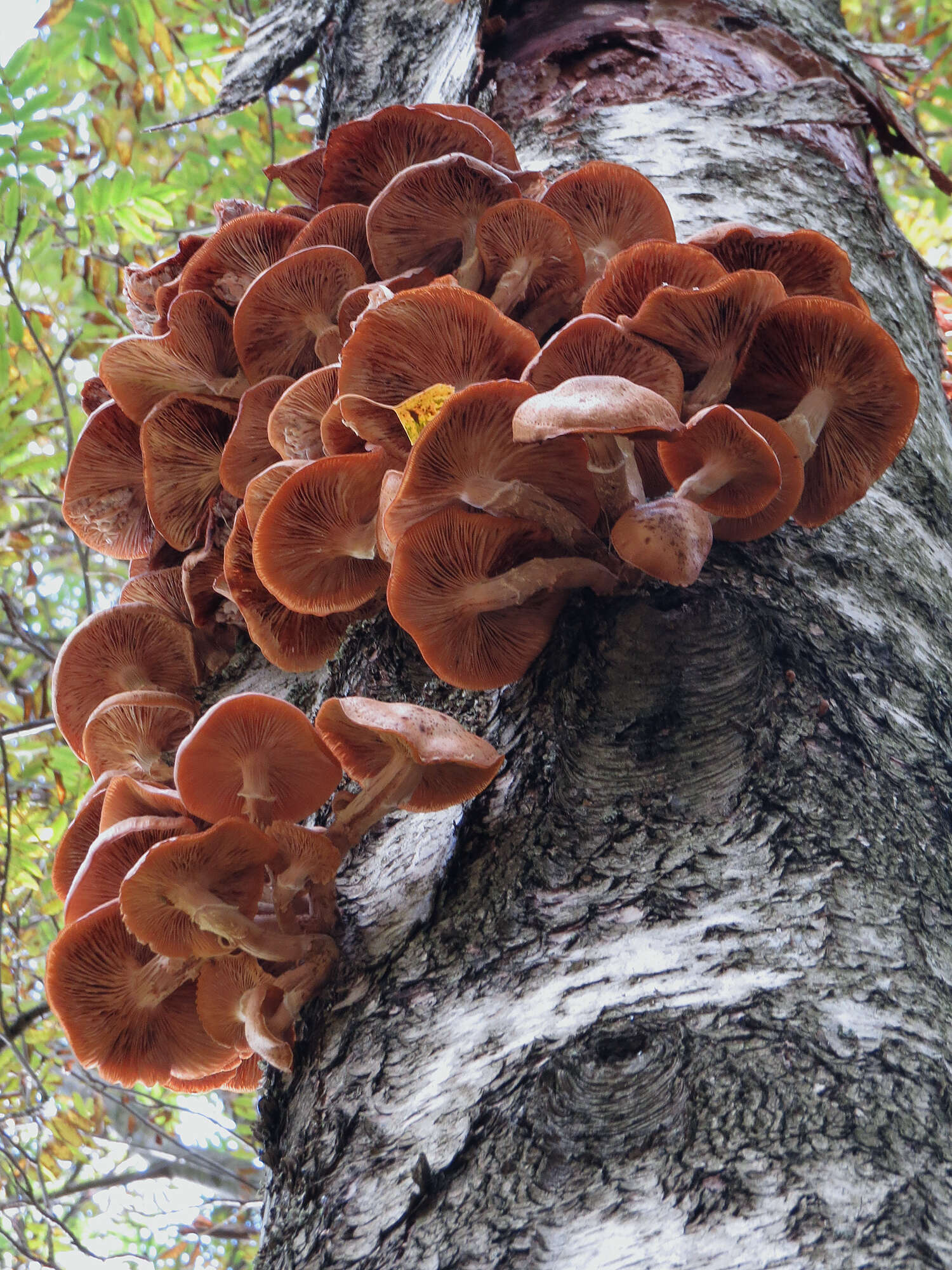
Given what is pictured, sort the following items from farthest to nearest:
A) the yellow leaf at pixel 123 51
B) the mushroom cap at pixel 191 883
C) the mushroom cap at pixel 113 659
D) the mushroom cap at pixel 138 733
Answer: the yellow leaf at pixel 123 51, the mushroom cap at pixel 113 659, the mushroom cap at pixel 138 733, the mushroom cap at pixel 191 883

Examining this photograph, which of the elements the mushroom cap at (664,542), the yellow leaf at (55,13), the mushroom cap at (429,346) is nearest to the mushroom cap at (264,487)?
the mushroom cap at (429,346)

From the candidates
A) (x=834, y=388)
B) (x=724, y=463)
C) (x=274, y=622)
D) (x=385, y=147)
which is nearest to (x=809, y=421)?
(x=834, y=388)

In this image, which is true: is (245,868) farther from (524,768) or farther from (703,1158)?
(703,1158)

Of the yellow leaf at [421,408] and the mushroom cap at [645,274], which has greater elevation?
the mushroom cap at [645,274]

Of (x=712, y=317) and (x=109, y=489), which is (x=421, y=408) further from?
(x=109, y=489)

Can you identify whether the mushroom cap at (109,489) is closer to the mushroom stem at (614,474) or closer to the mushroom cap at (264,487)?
the mushroom cap at (264,487)

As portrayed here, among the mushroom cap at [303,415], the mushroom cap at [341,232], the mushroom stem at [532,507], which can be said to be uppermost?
the mushroom cap at [341,232]

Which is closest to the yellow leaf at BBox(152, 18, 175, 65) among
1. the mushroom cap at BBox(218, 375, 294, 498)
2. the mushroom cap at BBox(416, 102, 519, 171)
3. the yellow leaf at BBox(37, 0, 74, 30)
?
the yellow leaf at BBox(37, 0, 74, 30)
